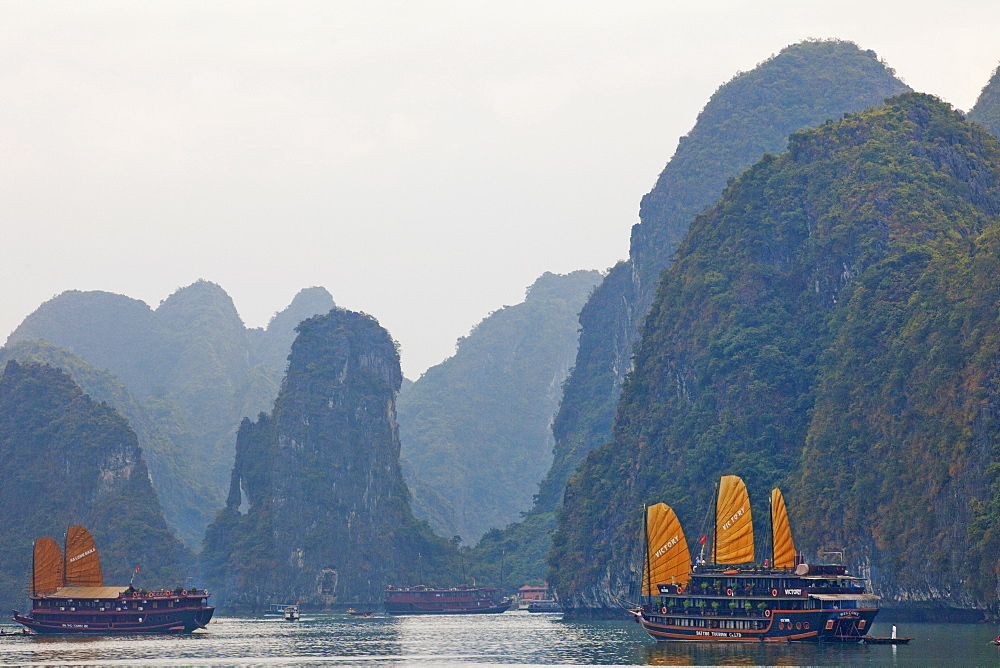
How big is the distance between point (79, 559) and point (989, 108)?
4464 inches

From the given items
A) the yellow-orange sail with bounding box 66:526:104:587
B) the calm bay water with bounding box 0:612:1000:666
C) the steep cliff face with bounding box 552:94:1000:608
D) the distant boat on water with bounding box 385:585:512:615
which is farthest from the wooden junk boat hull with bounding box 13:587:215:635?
the distant boat on water with bounding box 385:585:512:615

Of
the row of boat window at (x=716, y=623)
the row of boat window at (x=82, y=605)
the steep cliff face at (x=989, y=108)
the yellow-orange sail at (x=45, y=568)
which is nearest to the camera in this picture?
the row of boat window at (x=716, y=623)

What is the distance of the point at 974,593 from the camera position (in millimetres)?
81188

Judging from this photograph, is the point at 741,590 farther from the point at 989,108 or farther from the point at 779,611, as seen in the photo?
the point at 989,108

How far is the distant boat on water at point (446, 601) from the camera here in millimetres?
158875

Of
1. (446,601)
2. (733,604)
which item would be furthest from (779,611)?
(446,601)

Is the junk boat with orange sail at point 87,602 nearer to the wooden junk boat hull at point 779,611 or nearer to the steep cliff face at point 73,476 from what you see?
the wooden junk boat hull at point 779,611

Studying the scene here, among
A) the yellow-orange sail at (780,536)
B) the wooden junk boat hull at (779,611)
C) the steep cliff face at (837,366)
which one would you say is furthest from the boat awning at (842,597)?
the steep cliff face at (837,366)

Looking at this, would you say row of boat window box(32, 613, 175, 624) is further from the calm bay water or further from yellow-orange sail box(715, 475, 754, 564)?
yellow-orange sail box(715, 475, 754, 564)

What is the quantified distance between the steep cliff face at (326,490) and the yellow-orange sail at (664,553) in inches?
4289

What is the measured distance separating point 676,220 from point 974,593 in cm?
10692

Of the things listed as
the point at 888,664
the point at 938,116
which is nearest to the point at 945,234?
the point at 938,116

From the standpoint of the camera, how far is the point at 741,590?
70688mm

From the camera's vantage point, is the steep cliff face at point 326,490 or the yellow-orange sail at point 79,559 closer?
the yellow-orange sail at point 79,559
